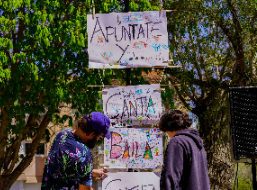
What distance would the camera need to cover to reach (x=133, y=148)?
4.89 metres

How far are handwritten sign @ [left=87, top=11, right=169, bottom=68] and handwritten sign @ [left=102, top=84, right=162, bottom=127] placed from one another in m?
0.33

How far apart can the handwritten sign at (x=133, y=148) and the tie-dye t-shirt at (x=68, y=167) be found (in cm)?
194

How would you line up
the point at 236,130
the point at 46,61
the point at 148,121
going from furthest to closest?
the point at 46,61
the point at 148,121
the point at 236,130

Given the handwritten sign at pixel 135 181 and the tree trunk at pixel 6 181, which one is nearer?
the handwritten sign at pixel 135 181

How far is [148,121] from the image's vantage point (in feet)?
16.1

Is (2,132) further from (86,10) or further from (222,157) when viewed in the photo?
(222,157)

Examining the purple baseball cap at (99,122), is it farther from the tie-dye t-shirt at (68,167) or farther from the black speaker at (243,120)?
the black speaker at (243,120)

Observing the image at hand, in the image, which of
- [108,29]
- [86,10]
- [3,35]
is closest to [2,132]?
[3,35]

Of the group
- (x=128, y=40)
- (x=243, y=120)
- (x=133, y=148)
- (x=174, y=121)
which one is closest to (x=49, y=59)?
(x=128, y=40)

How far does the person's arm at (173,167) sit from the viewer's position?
302 cm

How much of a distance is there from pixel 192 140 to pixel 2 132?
8.54 metres

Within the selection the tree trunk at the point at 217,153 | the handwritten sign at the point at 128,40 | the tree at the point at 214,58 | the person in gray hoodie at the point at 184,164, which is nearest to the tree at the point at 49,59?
the tree at the point at 214,58

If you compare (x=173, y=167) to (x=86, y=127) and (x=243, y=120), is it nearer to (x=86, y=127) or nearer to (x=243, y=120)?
(x=86, y=127)

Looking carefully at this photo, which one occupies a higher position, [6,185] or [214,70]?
[214,70]
